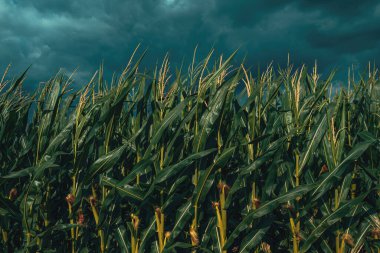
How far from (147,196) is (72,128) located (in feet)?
3.48

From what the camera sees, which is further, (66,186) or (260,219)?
(66,186)

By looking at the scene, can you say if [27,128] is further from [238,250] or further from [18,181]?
[238,250]

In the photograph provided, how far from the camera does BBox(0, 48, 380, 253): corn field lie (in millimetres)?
3293

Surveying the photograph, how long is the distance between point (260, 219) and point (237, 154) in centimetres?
55

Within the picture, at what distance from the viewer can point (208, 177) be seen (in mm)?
3283

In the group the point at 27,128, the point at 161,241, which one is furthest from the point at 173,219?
the point at 27,128

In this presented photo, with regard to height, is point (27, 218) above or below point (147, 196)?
below

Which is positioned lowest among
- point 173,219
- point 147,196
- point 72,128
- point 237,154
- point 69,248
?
point 69,248

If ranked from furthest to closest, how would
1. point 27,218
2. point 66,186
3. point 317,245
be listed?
1. point 66,186
2. point 27,218
3. point 317,245

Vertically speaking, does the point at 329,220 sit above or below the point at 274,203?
below

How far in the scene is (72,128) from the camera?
3.88 meters

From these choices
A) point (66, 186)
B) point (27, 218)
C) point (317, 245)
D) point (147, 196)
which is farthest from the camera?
point (66, 186)

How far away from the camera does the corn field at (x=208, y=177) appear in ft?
10.8

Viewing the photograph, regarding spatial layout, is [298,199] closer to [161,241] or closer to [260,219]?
[260,219]
